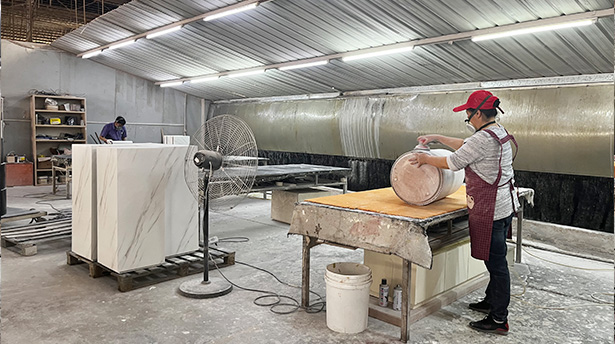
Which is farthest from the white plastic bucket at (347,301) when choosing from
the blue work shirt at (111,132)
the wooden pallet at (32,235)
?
the blue work shirt at (111,132)

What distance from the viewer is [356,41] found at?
24.0 ft

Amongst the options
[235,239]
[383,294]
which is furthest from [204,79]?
[383,294]

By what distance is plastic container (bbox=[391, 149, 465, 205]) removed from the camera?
3605 millimetres

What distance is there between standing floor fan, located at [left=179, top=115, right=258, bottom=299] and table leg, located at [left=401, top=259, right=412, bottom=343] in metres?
1.55

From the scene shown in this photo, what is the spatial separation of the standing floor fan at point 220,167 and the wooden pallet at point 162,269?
1.18ft

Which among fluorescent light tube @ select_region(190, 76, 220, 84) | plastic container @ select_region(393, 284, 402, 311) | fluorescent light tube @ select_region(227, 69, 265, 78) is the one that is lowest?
plastic container @ select_region(393, 284, 402, 311)

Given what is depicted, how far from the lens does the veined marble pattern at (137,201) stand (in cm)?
404

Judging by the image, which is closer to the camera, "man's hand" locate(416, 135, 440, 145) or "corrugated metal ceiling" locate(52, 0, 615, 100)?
"man's hand" locate(416, 135, 440, 145)

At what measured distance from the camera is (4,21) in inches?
518

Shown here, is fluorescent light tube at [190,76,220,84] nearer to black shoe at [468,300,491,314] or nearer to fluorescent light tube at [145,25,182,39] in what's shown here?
fluorescent light tube at [145,25,182,39]

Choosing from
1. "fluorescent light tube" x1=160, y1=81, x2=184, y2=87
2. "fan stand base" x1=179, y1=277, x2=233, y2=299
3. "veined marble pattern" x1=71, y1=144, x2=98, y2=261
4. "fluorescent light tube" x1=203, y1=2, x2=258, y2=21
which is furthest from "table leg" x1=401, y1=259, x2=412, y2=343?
"fluorescent light tube" x1=160, y1=81, x2=184, y2=87

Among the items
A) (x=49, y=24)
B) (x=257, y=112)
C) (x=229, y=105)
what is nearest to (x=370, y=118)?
(x=257, y=112)

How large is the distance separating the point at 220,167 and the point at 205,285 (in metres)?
1.12

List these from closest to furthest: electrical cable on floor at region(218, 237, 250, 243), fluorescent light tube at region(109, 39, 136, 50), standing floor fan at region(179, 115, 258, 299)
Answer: standing floor fan at region(179, 115, 258, 299), electrical cable on floor at region(218, 237, 250, 243), fluorescent light tube at region(109, 39, 136, 50)
